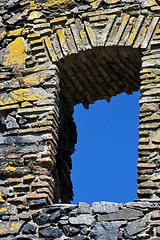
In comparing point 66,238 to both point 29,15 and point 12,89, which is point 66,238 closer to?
point 12,89

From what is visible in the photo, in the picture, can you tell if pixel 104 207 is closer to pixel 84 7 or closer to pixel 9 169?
pixel 9 169

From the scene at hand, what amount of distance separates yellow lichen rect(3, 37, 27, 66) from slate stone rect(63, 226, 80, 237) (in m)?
2.33

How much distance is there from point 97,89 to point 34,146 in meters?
1.49

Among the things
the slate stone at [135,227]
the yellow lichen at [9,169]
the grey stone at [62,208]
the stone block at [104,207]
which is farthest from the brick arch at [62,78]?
the slate stone at [135,227]

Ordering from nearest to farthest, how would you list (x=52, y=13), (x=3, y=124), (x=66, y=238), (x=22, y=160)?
(x=66, y=238)
(x=22, y=160)
(x=3, y=124)
(x=52, y=13)

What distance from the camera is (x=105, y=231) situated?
6.17 meters

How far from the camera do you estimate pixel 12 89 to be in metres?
7.54

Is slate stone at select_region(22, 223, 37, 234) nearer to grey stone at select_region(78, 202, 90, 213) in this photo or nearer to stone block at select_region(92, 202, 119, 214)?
grey stone at select_region(78, 202, 90, 213)

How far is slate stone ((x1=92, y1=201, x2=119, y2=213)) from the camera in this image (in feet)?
20.8

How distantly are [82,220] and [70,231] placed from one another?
0.17 m

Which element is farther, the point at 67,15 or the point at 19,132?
the point at 67,15

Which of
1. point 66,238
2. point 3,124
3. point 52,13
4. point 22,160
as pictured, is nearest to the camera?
point 66,238

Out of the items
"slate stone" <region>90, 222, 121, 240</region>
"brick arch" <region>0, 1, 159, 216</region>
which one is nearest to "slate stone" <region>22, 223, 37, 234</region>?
"brick arch" <region>0, 1, 159, 216</region>

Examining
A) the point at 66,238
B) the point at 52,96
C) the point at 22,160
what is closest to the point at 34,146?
the point at 22,160
